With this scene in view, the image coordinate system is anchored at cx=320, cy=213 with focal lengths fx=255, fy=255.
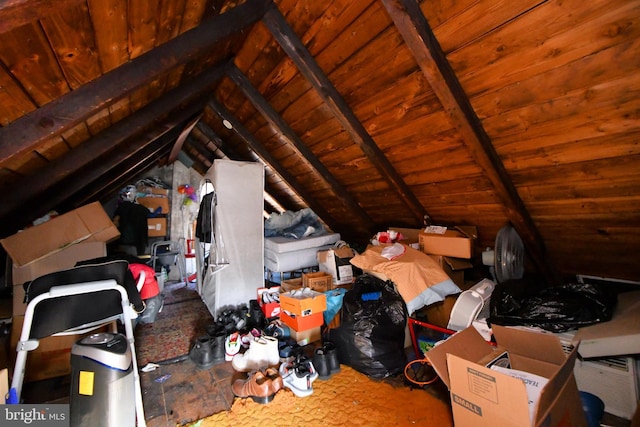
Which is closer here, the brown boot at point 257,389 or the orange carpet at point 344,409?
the orange carpet at point 344,409

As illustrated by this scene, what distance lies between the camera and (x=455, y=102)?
1475mm

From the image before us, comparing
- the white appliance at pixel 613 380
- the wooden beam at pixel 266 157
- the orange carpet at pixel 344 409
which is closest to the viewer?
the white appliance at pixel 613 380

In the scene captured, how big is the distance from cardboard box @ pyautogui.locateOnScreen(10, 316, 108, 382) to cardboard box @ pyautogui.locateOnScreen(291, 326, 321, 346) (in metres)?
1.73

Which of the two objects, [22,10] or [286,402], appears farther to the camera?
[286,402]

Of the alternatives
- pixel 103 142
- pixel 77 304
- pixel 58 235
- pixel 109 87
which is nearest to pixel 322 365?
pixel 77 304

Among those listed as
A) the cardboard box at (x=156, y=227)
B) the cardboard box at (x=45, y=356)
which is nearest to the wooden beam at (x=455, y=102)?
the cardboard box at (x=45, y=356)

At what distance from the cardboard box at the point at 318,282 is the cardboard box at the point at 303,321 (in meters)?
0.29

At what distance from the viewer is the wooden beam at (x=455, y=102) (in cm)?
129

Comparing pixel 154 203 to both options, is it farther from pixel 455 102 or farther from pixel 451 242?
pixel 455 102

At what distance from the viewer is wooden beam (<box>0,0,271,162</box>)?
1.08m

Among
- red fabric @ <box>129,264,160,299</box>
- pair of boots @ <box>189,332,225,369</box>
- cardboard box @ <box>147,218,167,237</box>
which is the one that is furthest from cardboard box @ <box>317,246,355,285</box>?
cardboard box @ <box>147,218,167,237</box>

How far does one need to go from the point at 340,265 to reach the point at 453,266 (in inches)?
43.6

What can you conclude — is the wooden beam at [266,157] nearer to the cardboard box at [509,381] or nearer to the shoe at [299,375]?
the shoe at [299,375]

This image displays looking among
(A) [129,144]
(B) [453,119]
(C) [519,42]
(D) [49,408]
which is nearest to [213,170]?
(A) [129,144]
